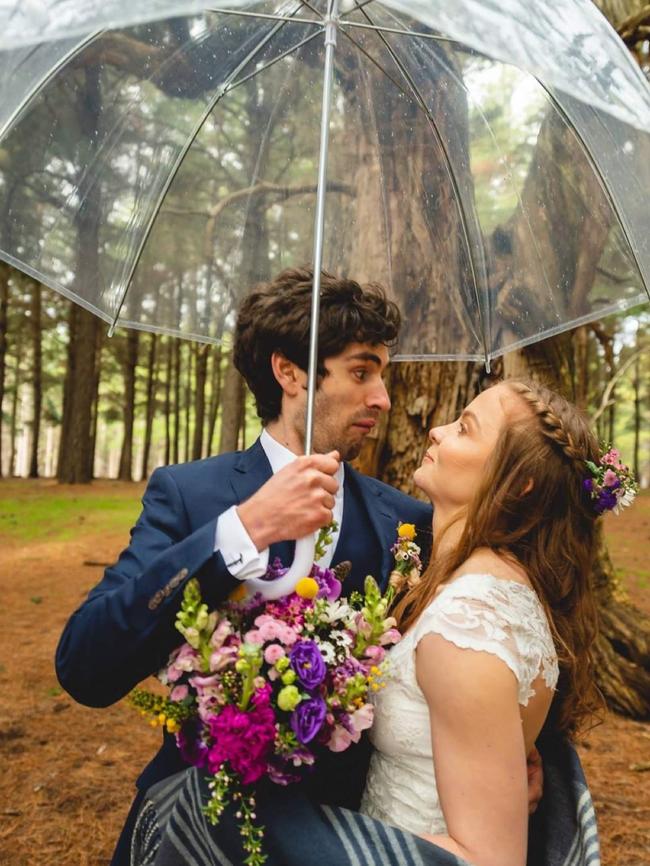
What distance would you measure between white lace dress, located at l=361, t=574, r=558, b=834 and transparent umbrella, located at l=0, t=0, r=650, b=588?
0.60 metres

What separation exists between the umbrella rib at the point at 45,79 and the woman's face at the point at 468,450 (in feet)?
5.23

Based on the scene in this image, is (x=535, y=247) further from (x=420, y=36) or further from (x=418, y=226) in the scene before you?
(x=420, y=36)

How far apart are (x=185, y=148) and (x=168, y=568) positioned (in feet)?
5.29

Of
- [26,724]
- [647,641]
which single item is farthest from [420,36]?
[26,724]

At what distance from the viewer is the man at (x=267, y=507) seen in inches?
70.4

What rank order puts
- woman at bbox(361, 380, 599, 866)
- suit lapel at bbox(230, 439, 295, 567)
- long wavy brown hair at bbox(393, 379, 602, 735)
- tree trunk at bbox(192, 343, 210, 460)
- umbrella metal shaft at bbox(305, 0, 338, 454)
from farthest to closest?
1. tree trunk at bbox(192, 343, 210, 460)
2. suit lapel at bbox(230, 439, 295, 567)
3. long wavy brown hair at bbox(393, 379, 602, 735)
4. umbrella metal shaft at bbox(305, 0, 338, 454)
5. woman at bbox(361, 380, 599, 866)

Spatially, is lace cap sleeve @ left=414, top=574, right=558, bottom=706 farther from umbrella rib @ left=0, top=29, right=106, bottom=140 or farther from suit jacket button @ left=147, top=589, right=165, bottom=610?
umbrella rib @ left=0, top=29, right=106, bottom=140

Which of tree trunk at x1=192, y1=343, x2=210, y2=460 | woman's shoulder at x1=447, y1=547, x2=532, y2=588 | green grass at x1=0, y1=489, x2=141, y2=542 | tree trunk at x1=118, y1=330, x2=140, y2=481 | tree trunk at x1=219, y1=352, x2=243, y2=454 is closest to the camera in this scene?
woman's shoulder at x1=447, y1=547, x2=532, y2=588

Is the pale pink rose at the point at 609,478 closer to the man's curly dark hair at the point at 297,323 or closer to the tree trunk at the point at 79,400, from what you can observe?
the man's curly dark hair at the point at 297,323

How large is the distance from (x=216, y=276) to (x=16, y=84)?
3.68 feet

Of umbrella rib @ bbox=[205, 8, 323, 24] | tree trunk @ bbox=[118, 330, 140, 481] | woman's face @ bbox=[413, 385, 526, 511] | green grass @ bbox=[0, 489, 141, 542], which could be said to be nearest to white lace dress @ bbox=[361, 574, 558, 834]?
woman's face @ bbox=[413, 385, 526, 511]

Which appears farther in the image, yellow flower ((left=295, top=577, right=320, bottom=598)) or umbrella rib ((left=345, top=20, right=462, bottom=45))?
umbrella rib ((left=345, top=20, right=462, bottom=45))

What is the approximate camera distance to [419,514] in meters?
2.95

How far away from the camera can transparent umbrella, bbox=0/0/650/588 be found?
7.19ft
